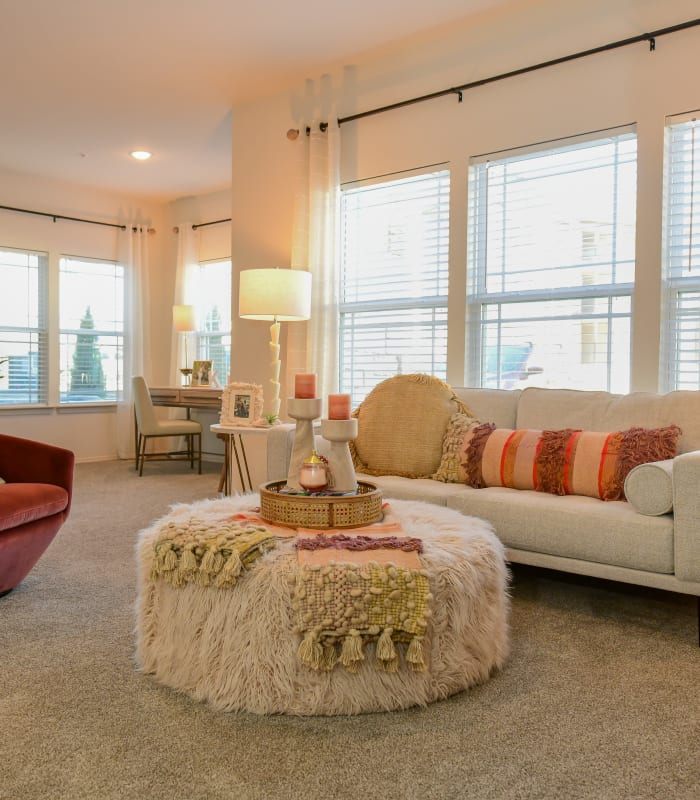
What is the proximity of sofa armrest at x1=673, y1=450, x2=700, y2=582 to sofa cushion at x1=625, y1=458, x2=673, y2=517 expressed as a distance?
59 millimetres

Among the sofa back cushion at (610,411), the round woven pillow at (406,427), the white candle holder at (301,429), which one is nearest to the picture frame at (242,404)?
the round woven pillow at (406,427)

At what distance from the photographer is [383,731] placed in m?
1.72

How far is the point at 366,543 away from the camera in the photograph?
196cm

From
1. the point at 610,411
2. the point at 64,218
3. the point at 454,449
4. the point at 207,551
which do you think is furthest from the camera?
the point at 64,218

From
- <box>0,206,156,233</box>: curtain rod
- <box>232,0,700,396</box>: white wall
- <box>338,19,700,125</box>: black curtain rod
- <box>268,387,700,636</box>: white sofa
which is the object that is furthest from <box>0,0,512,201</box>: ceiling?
<box>268,387,700,636</box>: white sofa

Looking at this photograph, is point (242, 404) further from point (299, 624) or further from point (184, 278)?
point (184, 278)

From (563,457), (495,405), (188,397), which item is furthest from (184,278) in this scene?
(563,457)

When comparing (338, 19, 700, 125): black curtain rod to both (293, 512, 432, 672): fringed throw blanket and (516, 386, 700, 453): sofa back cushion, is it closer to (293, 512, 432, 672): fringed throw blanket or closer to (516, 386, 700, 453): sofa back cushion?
(516, 386, 700, 453): sofa back cushion

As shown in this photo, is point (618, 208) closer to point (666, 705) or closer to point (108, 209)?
point (666, 705)

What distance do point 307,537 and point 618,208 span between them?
7.70 ft

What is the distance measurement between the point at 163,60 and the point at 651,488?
3.67 m

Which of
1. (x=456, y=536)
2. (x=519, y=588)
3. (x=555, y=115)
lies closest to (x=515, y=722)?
(x=456, y=536)

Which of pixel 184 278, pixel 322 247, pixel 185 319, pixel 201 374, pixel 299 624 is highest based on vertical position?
pixel 184 278

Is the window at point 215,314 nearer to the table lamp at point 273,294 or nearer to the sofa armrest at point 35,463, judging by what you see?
the table lamp at point 273,294
